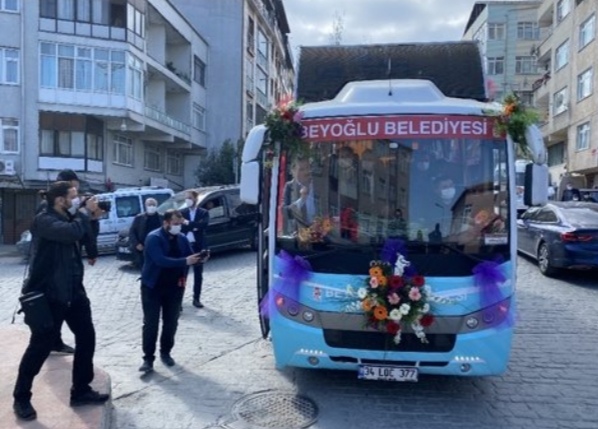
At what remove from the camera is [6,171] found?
2306 cm

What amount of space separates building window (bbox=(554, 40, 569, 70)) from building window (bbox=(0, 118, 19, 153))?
3027 centimetres

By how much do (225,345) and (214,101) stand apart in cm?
3248

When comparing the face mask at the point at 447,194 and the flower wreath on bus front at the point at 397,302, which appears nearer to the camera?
the flower wreath on bus front at the point at 397,302

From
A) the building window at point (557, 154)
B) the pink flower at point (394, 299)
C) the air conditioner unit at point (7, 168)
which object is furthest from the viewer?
the building window at point (557, 154)

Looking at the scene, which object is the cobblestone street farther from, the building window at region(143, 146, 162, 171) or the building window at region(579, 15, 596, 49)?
the building window at region(579, 15, 596, 49)

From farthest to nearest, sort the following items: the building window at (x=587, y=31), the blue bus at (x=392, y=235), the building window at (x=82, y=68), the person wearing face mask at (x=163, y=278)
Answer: the building window at (x=587, y=31) → the building window at (x=82, y=68) → the person wearing face mask at (x=163, y=278) → the blue bus at (x=392, y=235)

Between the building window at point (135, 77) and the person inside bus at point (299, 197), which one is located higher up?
the building window at point (135, 77)

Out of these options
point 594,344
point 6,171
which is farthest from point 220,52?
point 594,344

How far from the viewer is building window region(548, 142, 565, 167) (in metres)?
35.2

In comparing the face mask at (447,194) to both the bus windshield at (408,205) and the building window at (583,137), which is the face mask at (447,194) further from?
the building window at (583,137)

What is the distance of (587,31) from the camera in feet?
95.9

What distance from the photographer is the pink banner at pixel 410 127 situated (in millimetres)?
4848

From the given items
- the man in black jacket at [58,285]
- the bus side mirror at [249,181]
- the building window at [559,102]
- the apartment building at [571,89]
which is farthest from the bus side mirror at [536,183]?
the building window at [559,102]

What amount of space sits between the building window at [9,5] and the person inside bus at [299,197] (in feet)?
78.5
